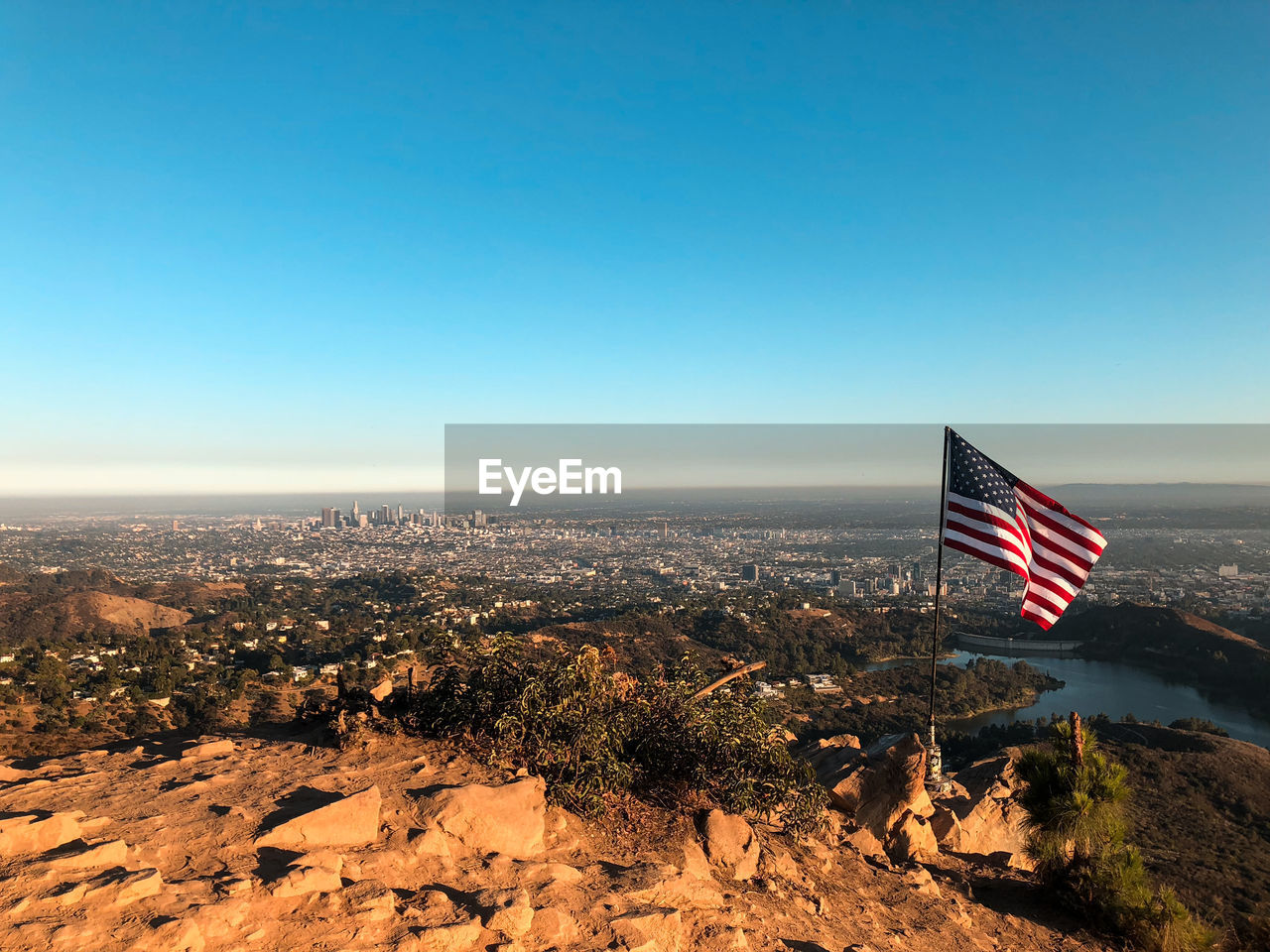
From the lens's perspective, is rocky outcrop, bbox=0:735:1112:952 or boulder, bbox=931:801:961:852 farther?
boulder, bbox=931:801:961:852

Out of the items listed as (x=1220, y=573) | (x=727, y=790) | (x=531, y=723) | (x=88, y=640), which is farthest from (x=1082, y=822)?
(x=1220, y=573)

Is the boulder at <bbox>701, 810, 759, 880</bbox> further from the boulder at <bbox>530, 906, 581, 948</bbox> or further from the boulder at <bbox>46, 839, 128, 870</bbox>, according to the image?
the boulder at <bbox>46, 839, 128, 870</bbox>

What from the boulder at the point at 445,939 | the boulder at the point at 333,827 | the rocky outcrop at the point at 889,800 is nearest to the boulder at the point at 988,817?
the rocky outcrop at the point at 889,800

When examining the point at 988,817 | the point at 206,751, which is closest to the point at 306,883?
the point at 206,751

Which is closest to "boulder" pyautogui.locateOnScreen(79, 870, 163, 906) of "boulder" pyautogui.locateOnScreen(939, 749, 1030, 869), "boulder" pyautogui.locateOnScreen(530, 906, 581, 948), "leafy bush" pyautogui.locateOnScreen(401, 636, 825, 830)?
"boulder" pyautogui.locateOnScreen(530, 906, 581, 948)

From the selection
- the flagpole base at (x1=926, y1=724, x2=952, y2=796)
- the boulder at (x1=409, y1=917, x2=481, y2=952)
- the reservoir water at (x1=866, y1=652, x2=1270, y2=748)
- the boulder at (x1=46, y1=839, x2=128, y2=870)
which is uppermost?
the boulder at (x1=46, y1=839, x2=128, y2=870)

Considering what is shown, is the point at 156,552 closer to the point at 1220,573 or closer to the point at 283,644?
the point at 283,644
